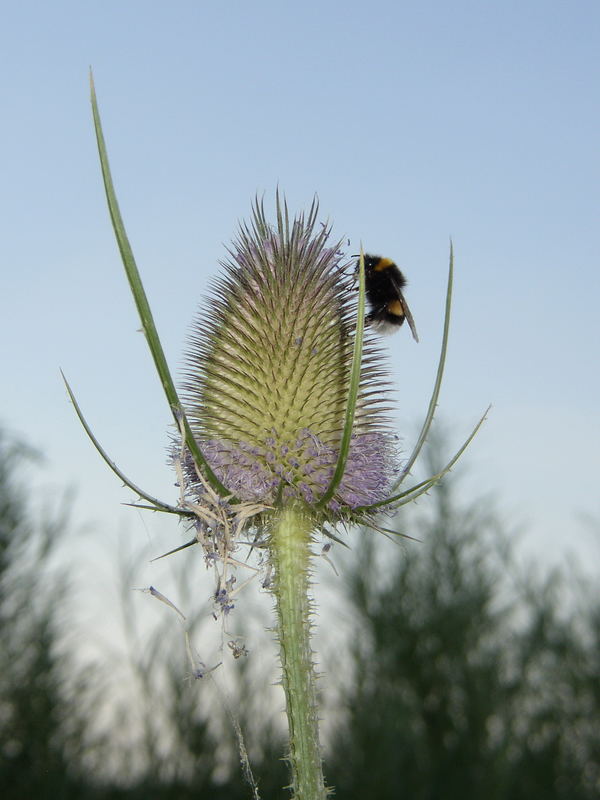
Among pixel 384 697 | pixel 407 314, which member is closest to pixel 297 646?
pixel 407 314

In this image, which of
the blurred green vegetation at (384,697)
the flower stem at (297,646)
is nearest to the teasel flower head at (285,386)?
the flower stem at (297,646)

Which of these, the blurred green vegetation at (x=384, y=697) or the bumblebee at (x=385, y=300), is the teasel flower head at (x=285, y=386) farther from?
the blurred green vegetation at (x=384, y=697)

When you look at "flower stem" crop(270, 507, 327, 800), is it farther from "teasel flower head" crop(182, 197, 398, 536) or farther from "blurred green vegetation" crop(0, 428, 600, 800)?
"blurred green vegetation" crop(0, 428, 600, 800)

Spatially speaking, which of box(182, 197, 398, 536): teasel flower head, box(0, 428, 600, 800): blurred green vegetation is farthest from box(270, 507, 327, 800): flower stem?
box(0, 428, 600, 800): blurred green vegetation

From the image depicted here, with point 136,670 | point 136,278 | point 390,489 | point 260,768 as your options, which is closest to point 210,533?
point 390,489

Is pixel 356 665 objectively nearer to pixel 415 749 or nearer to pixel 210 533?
pixel 415 749

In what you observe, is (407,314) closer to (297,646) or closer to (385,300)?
(385,300)
